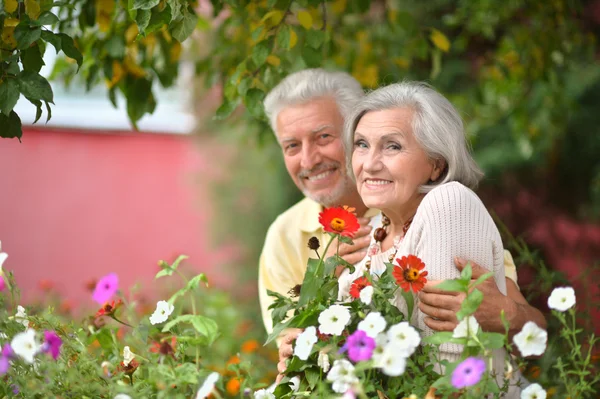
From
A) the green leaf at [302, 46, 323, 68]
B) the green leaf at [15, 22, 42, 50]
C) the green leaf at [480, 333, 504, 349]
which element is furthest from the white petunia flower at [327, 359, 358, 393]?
the green leaf at [302, 46, 323, 68]

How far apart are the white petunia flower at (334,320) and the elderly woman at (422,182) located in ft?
0.90

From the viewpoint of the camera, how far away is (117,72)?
9.55 ft

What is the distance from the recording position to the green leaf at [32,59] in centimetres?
196

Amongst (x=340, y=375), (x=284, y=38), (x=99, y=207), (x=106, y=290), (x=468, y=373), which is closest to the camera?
(x=468, y=373)

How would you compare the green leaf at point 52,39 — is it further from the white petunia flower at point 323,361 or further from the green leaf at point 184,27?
the white petunia flower at point 323,361

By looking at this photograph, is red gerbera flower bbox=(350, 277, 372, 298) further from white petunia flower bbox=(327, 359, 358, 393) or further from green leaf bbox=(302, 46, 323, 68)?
green leaf bbox=(302, 46, 323, 68)

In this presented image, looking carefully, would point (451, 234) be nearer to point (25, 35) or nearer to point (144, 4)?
point (144, 4)

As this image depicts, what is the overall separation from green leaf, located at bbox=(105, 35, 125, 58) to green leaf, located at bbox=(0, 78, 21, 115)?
34.6 inches

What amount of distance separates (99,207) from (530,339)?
701 cm

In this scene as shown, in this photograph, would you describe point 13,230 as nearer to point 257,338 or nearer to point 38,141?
Result: point 38,141

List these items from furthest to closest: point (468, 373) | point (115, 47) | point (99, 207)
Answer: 1. point (99, 207)
2. point (115, 47)
3. point (468, 373)

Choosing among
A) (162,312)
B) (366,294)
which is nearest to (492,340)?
(366,294)

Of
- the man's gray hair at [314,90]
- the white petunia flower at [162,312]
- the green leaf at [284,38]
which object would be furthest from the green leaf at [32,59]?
the man's gray hair at [314,90]

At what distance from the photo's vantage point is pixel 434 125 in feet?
6.51
